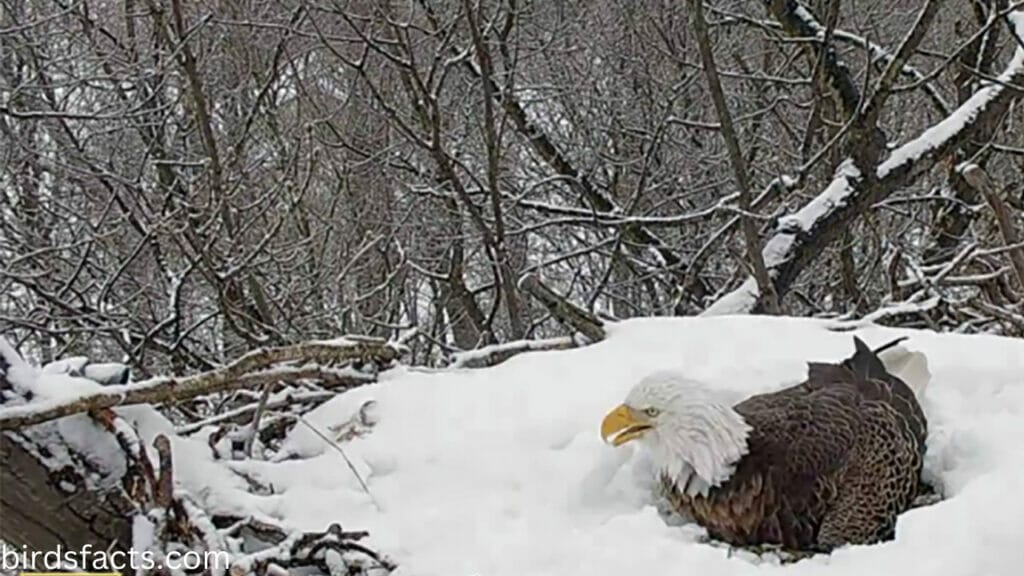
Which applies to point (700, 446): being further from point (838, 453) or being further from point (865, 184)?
point (865, 184)

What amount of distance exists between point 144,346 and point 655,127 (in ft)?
12.3

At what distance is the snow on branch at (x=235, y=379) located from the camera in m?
1.62

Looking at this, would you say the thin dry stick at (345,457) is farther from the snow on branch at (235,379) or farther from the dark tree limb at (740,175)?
the dark tree limb at (740,175)

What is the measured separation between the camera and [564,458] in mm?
2088

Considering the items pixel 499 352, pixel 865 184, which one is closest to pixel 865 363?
pixel 499 352

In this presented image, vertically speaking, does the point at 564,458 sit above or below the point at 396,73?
below

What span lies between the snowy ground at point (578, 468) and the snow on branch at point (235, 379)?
87 mm

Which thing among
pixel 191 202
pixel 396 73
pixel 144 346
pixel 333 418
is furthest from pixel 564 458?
pixel 396 73

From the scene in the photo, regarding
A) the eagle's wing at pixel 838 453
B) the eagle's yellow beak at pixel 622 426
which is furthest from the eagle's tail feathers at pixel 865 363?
the eagle's yellow beak at pixel 622 426

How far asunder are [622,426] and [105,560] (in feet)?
3.21

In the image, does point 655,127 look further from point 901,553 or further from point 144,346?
point 901,553

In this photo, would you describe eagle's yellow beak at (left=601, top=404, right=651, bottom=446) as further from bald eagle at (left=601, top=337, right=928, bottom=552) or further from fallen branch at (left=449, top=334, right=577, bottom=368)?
fallen branch at (left=449, top=334, right=577, bottom=368)

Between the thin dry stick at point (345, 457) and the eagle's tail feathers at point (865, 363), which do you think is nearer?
the thin dry stick at point (345, 457)

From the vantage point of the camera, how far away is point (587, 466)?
205 cm
